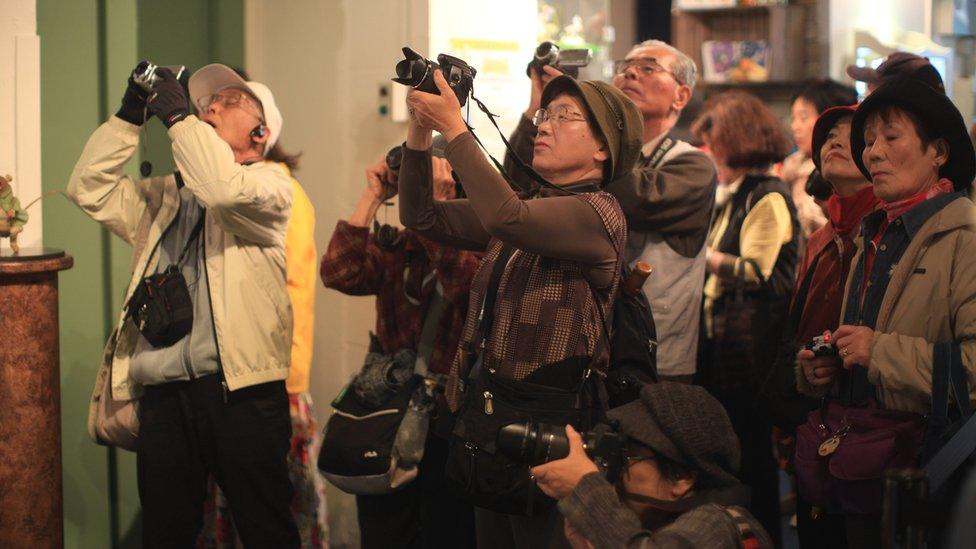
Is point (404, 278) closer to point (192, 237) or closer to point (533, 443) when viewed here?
point (192, 237)

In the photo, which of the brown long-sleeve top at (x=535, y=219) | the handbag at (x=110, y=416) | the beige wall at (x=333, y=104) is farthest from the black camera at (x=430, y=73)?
the beige wall at (x=333, y=104)

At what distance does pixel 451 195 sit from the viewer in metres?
3.15

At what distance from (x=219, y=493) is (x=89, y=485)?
17.0 inches

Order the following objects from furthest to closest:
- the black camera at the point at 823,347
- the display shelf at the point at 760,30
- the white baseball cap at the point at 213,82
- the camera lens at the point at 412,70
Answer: the display shelf at the point at 760,30
the white baseball cap at the point at 213,82
the black camera at the point at 823,347
the camera lens at the point at 412,70

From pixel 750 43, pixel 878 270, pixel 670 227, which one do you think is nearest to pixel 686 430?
pixel 878 270

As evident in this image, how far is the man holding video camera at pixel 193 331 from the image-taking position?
3.18 metres

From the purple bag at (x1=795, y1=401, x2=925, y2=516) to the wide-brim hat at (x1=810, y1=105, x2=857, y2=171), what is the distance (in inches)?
31.4

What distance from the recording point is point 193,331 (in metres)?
3.22

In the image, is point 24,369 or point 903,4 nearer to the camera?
point 24,369

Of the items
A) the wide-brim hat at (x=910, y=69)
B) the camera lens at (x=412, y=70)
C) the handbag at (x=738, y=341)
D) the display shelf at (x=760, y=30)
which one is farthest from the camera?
the display shelf at (x=760, y=30)

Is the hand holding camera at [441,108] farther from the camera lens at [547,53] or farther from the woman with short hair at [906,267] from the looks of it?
the woman with short hair at [906,267]

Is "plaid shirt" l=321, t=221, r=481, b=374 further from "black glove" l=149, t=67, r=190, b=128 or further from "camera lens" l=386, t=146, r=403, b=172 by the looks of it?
"black glove" l=149, t=67, r=190, b=128

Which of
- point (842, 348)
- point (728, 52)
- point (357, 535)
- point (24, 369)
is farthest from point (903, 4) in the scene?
point (24, 369)

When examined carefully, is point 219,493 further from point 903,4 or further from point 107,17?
point 903,4
